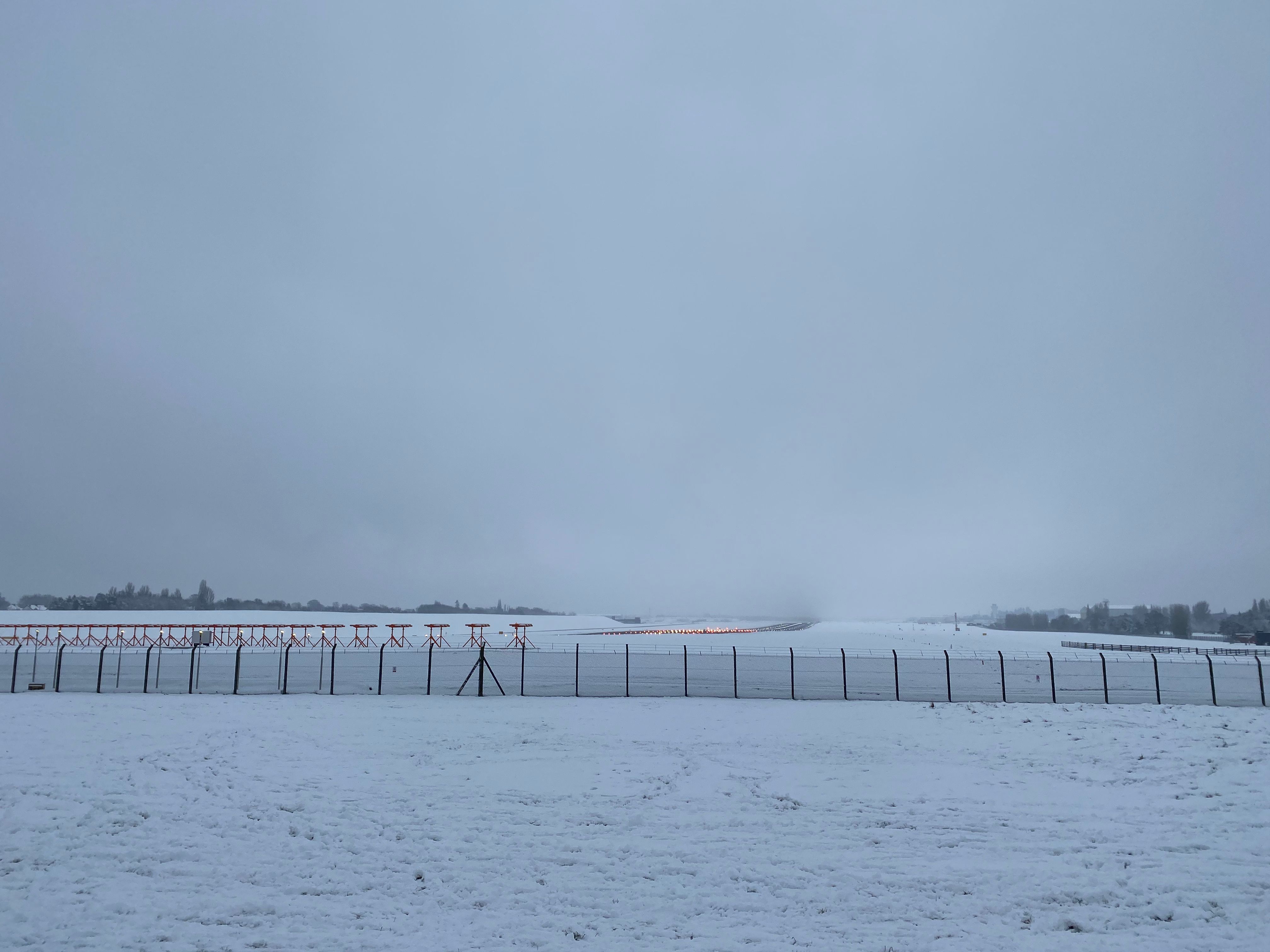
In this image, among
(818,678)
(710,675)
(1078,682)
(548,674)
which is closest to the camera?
(1078,682)

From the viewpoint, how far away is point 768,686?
107 ft

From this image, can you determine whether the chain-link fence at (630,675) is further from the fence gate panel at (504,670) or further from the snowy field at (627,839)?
the snowy field at (627,839)

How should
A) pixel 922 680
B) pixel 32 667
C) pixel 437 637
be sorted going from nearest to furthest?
pixel 922 680 < pixel 32 667 < pixel 437 637

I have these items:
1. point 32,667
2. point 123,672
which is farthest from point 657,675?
point 32,667

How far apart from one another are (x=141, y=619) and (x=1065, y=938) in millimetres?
123982

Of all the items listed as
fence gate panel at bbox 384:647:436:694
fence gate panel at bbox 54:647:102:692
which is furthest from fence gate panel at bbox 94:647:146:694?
fence gate panel at bbox 384:647:436:694

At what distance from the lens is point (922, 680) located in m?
37.0

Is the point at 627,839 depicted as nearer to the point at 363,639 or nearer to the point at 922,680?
the point at 922,680

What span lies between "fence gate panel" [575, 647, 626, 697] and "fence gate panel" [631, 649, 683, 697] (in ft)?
2.01

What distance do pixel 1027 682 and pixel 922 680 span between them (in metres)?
4.69

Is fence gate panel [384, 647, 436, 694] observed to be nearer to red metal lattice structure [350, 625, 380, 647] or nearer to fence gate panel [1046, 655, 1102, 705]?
red metal lattice structure [350, 625, 380, 647]

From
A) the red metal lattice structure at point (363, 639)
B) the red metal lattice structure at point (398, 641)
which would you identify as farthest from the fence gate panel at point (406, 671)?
the red metal lattice structure at point (363, 639)

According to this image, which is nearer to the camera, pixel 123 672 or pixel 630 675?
pixel 123 672

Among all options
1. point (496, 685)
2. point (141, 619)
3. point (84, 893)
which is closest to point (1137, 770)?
point (84, 893)
